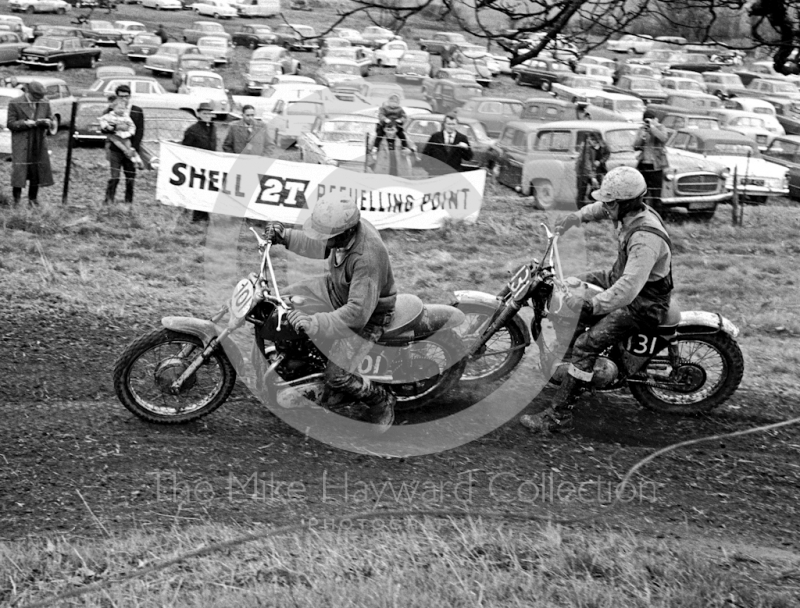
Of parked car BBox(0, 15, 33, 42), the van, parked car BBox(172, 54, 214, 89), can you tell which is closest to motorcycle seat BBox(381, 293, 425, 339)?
parked car BBox(172, 54, 214, 89)

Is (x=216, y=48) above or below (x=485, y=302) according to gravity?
above

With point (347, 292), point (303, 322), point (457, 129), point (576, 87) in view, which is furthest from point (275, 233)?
point (576, 87)

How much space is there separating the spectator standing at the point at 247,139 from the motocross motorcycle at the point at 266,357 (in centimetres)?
712

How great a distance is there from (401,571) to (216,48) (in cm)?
4068

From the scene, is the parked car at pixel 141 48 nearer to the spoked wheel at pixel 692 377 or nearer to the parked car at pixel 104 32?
the parked car at pixel 104 32

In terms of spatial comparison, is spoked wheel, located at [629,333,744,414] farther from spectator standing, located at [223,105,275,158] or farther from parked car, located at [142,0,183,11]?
parked car, located at [142,0,183,11]

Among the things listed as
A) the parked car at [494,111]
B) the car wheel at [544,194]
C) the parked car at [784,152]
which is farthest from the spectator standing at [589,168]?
the parked car at [494,111]

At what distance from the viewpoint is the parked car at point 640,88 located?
117 feet

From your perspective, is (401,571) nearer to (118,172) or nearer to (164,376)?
(164,376)

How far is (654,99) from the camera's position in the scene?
3481 cm

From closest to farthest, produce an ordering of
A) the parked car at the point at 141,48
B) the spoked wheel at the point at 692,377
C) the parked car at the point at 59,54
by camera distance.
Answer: the spoked wheel at the point at 692,377 → the parked car at the point at 59,54 → the parked car at the point at 141,48

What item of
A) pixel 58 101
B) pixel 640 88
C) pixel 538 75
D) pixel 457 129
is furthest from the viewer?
pixel 538 75

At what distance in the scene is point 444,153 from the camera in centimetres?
1421

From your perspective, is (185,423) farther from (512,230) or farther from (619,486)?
(512,230)
